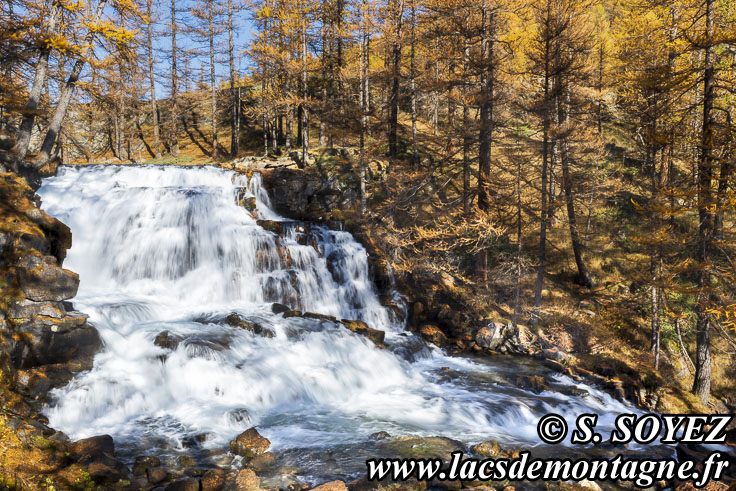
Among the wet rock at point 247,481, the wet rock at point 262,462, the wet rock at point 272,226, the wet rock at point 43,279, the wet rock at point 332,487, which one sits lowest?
the wet rock at point 262,462

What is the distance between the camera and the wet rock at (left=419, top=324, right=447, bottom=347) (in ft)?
46.2

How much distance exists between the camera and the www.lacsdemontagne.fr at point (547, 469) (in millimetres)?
6457

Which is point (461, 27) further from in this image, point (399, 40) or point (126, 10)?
point (126, 10)

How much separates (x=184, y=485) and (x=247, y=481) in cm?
81

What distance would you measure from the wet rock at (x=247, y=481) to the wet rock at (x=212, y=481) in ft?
0.71

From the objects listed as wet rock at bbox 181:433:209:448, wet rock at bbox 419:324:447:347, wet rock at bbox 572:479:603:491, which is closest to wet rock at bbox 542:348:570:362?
wet rock at bbox 419:324:447:347

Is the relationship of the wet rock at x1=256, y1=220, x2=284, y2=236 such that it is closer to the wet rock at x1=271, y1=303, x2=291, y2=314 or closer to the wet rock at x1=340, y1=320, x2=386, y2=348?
the wet rock at x1=271, y1=303, x2=291, y2=314

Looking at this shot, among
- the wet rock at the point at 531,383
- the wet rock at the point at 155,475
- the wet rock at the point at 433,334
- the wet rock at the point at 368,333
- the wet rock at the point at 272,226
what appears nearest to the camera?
the wet rock at the point at 155,475

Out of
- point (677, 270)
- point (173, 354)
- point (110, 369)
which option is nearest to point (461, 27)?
point (677, 270)

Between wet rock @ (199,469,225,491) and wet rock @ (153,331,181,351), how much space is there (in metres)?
4.11

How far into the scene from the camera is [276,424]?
323 inches

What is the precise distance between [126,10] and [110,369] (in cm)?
1317

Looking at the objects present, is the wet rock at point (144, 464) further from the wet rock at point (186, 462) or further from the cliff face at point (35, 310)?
the cliff face at point (35, 310)

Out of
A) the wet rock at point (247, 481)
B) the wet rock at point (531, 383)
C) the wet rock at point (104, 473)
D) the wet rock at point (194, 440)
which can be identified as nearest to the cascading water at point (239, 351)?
the wet rock at point (194, 440)
